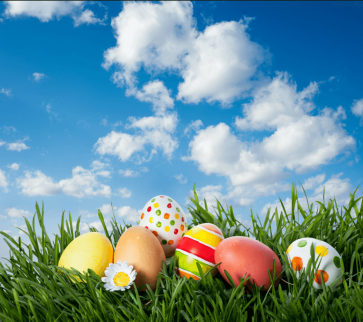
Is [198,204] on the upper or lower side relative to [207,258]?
upper

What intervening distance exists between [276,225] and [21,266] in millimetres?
1689

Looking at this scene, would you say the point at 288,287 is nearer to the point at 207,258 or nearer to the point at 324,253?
the point at 324,253

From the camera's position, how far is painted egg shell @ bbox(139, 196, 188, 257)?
188 centimetres

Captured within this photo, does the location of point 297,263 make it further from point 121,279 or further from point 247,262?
point 121,279

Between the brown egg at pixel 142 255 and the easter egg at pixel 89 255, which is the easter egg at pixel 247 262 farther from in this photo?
the easter egg at pixel 89 255

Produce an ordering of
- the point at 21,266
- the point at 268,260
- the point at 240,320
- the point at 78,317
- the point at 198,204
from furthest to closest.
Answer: the point at 198,204 → the point at 21,266 → the point at 268,260 → the point at 78,317 → the point at 240,320

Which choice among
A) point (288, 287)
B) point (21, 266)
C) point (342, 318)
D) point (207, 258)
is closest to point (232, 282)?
point (207, 258)

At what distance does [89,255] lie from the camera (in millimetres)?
1593

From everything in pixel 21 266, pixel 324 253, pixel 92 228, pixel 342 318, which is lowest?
pixel 342 318

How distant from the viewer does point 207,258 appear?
5.27 feet

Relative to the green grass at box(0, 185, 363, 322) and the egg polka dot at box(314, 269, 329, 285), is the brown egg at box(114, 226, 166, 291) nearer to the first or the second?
the green grass at box(0, 185, 363, 322)

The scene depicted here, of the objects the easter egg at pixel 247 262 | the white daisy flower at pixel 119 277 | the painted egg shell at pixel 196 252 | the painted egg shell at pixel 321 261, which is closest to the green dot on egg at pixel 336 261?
the painted egg shell at pixel 321 261

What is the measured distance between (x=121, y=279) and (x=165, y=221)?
531 millimetres

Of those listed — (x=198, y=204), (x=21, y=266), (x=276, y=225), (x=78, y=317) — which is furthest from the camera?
(x=198, y=204)
